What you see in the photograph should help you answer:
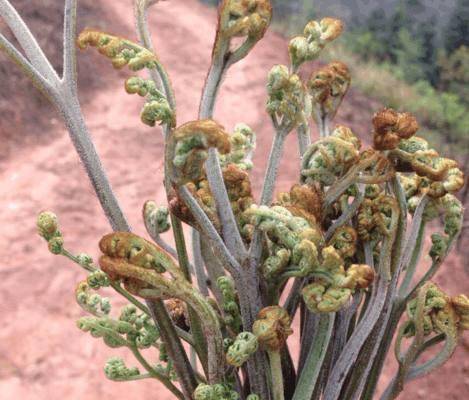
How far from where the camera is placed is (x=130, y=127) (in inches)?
188

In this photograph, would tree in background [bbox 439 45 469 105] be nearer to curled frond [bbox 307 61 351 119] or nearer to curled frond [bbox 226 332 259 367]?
curled frond [bbox 307 61 351 119]

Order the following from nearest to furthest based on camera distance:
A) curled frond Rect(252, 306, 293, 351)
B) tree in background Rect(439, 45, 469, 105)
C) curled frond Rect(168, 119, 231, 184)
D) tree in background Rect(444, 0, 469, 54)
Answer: curled frond Rect(168, 119, 231, 184) → curled frond Rect(252, 306, 293, 351) → tree in background Rect(439, 45, 469, 105) → tree in background Rect(444, 0, 469, 54)

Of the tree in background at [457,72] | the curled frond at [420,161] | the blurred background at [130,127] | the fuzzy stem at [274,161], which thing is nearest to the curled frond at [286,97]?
the fuzzy stem at [274,161]

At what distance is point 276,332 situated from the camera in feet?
2.41

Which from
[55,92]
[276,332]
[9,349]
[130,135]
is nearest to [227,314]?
[276,332]

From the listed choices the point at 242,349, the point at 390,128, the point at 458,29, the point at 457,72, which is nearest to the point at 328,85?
the point at 390,128

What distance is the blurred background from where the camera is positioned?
2852 millimetres

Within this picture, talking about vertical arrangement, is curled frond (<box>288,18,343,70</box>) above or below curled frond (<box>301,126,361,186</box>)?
above

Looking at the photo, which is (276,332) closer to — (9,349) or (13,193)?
(9,349)

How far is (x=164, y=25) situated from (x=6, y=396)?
4.37 m

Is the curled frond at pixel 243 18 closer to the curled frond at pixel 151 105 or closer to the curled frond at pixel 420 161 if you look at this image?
the curled frond at pixel 151 105

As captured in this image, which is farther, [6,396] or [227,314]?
[6,396]

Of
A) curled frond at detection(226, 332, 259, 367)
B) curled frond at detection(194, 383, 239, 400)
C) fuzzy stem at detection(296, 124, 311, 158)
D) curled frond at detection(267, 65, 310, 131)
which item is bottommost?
curled frond at detection(194, 383, 239, 400)

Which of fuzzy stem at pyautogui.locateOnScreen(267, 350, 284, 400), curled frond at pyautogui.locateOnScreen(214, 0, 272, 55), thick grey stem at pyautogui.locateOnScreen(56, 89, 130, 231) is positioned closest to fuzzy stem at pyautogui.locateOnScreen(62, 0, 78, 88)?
thick grey stem at pyautogui.locateOnScreen(56, 89, 130, 231)
